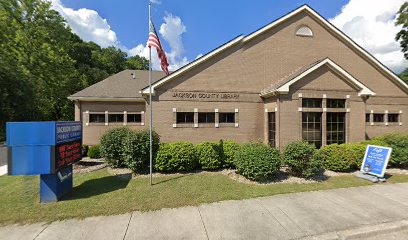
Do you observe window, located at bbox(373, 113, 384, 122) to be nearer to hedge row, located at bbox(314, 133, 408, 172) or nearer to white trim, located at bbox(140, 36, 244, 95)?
hedge row, located at bbox(314, 133, 408, 172)

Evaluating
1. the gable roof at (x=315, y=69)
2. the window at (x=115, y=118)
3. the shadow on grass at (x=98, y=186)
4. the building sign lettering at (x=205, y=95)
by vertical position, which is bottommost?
the shadow on grass at (x=98, y=186)

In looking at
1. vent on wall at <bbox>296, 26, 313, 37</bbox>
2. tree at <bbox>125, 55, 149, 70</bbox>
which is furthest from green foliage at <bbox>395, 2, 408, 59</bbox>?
tree at <bbox>125, 55, 149, 70</bbox>

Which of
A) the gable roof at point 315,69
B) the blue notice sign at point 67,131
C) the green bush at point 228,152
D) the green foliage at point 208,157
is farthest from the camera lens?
the gable roof at point 315,69

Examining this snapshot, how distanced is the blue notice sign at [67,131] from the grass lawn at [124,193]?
2106 mm

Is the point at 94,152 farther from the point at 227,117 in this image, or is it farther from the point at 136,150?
the point at 227,117

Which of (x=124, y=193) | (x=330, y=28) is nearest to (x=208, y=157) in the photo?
(x=124, y=193)

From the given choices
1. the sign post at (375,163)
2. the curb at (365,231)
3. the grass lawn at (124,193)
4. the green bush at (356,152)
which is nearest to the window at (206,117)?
the grass lawn at (124,193)

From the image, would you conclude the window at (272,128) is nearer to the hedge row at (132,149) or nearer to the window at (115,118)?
the hedge row at (132,149)

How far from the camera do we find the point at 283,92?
461 inches

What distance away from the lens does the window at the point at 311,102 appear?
12211 millimetres

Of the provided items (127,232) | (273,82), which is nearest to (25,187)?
(127,232)

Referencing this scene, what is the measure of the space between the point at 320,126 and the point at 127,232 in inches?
477

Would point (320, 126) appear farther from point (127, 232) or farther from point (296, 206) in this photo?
point (127, 232)

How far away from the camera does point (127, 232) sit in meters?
4.79
